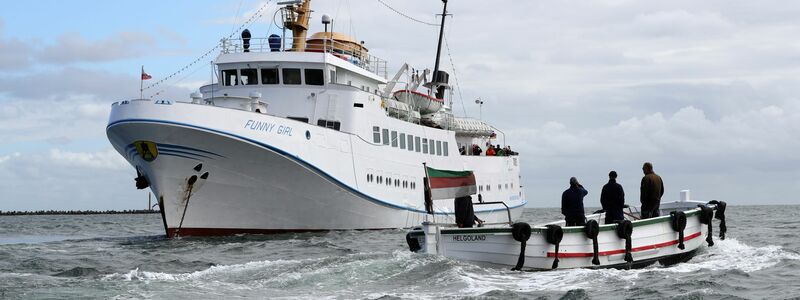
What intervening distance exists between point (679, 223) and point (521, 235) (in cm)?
455

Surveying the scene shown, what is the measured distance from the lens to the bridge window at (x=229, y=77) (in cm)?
3178

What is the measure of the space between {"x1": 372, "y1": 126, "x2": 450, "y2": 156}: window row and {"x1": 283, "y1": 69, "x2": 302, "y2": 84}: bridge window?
3060mm

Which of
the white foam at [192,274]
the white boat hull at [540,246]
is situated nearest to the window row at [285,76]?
the white foam at [192,274]

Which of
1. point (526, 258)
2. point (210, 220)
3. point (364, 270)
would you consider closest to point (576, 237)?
point (526, 258)

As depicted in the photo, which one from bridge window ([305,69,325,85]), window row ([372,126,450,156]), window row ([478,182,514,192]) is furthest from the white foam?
window row ([478,182,514,192])

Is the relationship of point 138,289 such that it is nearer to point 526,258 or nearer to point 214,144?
point 526,258

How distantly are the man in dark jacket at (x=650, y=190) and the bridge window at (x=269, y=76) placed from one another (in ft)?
51.1

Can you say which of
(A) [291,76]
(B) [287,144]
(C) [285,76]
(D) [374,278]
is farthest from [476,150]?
(D) [374,278]

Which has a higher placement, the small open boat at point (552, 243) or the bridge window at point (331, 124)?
the bridge window at point (331, 124)

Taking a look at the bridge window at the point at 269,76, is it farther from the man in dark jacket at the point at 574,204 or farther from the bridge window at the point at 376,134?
the man in dark jacket at the point at 574,204

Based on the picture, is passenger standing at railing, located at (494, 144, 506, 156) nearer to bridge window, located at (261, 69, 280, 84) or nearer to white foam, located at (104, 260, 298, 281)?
bridge window, located at (261, 69, 280, 84)

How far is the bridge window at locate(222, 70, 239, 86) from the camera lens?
31.8 meters

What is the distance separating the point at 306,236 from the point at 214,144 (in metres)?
4.06

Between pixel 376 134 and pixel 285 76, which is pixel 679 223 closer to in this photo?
pixel 376 134
